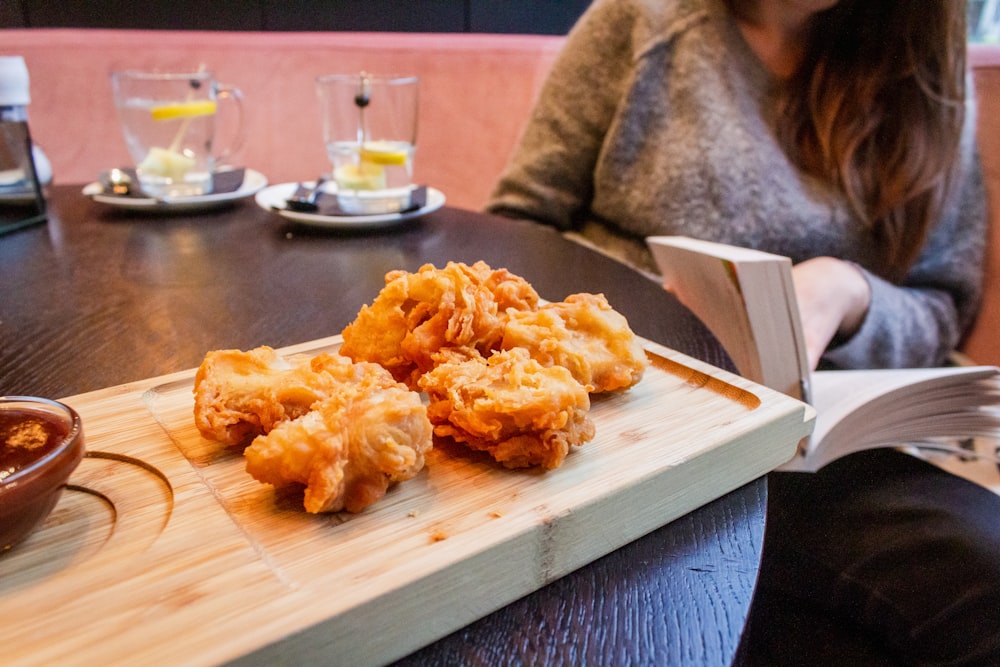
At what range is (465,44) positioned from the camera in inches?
103

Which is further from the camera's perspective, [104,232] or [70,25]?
[70,25]

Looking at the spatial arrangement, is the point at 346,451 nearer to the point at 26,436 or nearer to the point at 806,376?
the point at 26,436

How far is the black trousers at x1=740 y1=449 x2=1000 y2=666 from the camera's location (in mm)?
967

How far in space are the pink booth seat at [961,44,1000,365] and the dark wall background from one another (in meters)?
1.62

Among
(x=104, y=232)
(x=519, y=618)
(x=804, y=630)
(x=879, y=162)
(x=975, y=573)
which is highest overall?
(x=879, y=162)

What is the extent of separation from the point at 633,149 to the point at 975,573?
3.77 ft

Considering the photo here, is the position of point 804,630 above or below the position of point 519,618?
below

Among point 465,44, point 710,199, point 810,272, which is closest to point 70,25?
point 465,44

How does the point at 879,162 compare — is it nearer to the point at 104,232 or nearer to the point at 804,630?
the point at 804,630

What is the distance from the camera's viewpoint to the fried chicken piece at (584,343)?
713 mm

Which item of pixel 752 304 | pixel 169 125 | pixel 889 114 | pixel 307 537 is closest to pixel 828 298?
pixel 889 114

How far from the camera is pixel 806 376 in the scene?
97 cm

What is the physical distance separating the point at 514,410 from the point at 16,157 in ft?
4.65

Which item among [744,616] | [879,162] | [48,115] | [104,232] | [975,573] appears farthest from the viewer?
[48,115]
